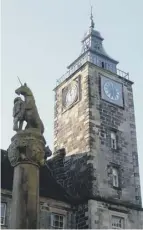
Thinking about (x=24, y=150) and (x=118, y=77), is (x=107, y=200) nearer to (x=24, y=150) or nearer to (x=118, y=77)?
(x=118, y=77)

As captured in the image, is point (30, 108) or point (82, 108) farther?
point (82, 108)

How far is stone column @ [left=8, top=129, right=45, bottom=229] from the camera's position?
9062 millimetres

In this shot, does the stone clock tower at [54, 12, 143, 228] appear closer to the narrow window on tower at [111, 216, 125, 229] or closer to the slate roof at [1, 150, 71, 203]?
the narrow window on tower at [111, 216, 125, 229]

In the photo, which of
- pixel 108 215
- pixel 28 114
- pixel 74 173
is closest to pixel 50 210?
pixel 108 215

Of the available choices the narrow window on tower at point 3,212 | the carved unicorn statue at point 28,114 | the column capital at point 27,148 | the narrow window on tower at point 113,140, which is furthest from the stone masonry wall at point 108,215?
the column capital at point 27,148

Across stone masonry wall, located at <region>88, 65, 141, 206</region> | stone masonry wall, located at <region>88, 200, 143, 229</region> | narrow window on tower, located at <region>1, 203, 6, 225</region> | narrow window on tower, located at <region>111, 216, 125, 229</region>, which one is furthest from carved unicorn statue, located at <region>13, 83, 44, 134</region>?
narrow window on tower, located at <region>111, 216, 125, 229</region>

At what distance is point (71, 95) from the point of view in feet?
91.7

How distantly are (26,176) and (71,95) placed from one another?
1866 centimetres

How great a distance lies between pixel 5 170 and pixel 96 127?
6.28m

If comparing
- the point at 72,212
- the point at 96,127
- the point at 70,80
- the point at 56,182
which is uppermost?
the point at 70,80

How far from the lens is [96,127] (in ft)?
82.4

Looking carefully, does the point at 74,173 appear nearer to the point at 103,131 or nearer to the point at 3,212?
the point at 103,131

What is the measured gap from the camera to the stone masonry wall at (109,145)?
2381 cm

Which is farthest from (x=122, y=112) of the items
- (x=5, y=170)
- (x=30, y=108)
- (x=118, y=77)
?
(x=30, y=108)
